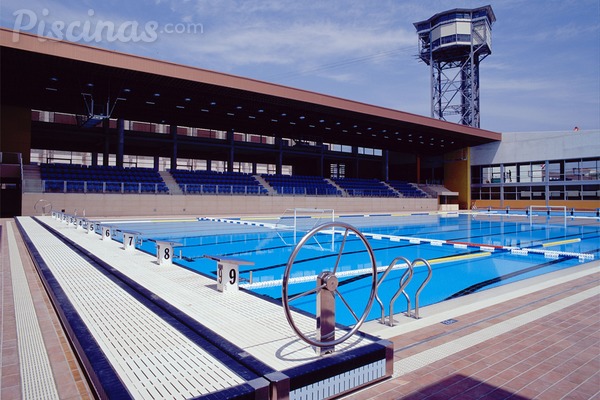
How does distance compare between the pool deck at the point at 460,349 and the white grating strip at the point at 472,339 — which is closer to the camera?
the pool deck at the point at 460,349

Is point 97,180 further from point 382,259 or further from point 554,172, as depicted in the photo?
point 554,172

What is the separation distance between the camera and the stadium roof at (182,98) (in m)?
14.2

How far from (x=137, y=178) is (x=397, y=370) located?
2125 cm

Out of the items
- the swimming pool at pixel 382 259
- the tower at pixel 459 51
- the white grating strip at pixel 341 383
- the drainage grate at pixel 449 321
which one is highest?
the tower at pixel 459 51

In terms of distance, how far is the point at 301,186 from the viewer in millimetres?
27828

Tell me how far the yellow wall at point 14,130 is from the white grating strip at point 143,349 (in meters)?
20.4

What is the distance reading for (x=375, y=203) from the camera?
2983cm

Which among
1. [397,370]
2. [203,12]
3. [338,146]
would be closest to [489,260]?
[397,370]

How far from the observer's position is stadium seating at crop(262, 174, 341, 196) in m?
25.7

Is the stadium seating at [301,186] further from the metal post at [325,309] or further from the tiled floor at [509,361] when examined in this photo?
the metal post at [325,309]

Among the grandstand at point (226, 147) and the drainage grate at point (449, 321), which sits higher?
the grandstand at point (226, 147)

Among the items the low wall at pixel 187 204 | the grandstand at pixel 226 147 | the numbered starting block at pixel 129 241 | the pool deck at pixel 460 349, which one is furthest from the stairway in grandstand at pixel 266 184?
the pool deck at pixel 460 349

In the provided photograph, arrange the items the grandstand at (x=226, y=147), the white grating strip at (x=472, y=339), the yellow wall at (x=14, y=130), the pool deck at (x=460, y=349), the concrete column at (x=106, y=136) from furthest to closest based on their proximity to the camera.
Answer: the concrete column at (x=106, y=136), the yellow wall at (x=14, y=130), the grandstand at (x=226, y=147), the white grating strip at (x=472, y=339), the pool deck at (x=460, y=349)

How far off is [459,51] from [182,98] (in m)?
38.8
